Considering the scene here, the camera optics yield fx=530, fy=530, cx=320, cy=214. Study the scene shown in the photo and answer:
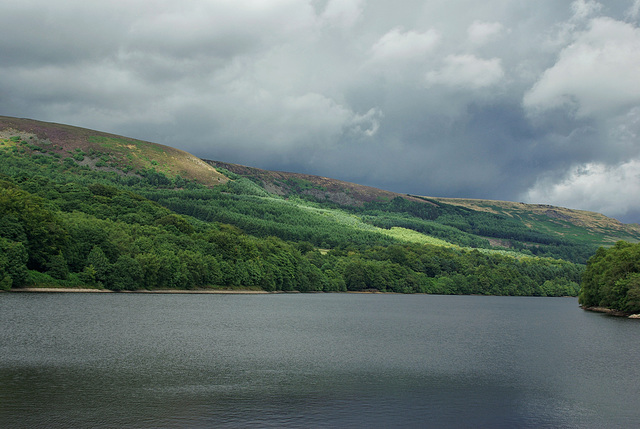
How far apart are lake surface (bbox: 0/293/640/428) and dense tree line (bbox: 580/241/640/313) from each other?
33.9 m

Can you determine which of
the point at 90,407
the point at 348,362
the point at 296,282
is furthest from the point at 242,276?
the point at 90,407

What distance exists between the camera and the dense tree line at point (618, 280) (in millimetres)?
107156

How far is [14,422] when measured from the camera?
25.8 meters

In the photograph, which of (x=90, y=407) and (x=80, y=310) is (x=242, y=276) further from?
(x=90, y=407)

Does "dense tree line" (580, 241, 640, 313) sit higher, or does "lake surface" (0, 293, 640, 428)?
"dense tree line" (580, 241, 640, 313)

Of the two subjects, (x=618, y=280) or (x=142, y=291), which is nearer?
(x=618, y=280)

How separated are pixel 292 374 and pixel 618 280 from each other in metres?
95.8

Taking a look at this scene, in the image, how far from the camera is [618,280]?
11188 centimetres

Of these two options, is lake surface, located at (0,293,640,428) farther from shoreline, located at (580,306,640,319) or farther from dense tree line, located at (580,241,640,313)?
shoreline, located at (580,306,640,319)

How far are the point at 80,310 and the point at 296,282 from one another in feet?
374

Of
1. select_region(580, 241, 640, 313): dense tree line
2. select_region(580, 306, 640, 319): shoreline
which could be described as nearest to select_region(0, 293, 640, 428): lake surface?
select_region(580, 241, 640, 313): dense tree line

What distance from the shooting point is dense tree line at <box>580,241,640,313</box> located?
352ft

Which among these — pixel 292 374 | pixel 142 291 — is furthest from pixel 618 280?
pixel 142 291

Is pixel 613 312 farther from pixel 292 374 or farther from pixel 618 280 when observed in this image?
pixel 292 374
